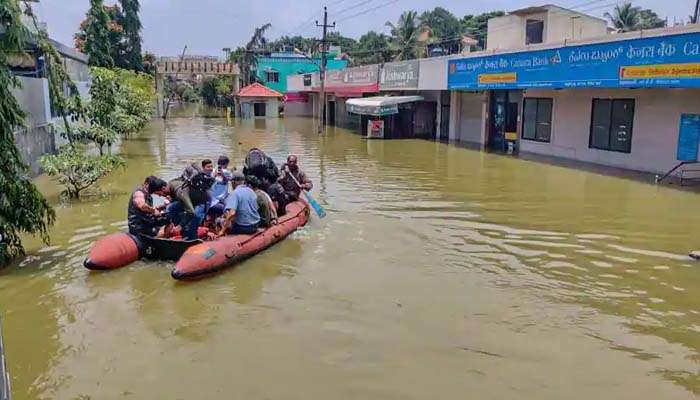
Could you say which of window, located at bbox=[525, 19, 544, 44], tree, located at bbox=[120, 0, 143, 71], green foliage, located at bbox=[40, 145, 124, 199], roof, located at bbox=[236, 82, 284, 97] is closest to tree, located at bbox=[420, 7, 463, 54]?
roof, located at bbox=[236, 82, 284, 97]

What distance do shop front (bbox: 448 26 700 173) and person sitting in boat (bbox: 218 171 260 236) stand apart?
38.4 ft

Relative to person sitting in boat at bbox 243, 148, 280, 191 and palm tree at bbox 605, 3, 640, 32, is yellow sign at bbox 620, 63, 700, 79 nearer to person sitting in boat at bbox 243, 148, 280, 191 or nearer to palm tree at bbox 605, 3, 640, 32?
person sitting in boat at bbox 243, 148, 280, 191

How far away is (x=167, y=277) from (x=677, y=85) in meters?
13.5

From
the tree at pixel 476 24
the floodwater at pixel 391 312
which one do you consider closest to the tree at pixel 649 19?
the tree at pixel 476 24

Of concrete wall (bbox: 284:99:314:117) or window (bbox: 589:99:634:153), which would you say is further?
concrete wall (bbox: 284:99:314:117)

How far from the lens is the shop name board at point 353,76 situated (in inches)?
1435

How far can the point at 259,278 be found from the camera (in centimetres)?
910

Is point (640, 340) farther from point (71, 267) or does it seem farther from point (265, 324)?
point (71, 267)

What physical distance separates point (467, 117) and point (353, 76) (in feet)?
38.8

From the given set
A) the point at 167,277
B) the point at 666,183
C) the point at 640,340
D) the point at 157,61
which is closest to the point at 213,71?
the point at 157,61

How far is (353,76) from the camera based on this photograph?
3947 centimetres

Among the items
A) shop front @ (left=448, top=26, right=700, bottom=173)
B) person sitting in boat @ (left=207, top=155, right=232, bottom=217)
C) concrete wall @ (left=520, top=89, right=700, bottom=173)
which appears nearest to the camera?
person sitting in boat @ (left=207, top=155, right=232, bottom=217)

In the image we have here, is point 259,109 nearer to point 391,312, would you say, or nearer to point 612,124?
point 612,124

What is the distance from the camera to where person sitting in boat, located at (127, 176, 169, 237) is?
956cm
